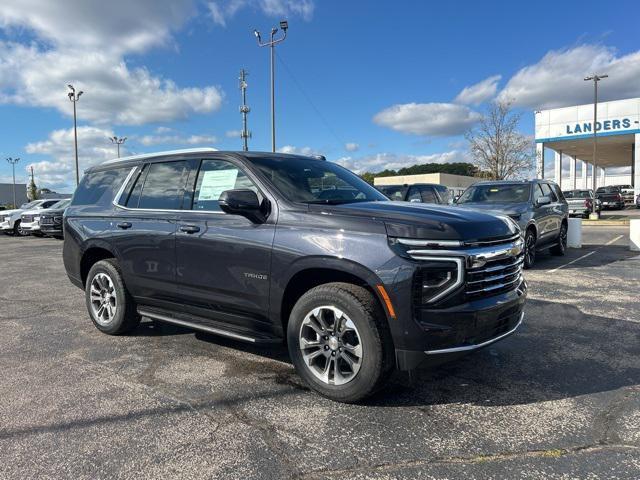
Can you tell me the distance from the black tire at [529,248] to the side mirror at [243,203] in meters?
7.15

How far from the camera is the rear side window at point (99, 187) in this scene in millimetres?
5410

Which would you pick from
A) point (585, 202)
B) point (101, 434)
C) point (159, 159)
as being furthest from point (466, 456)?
point (585, 202)

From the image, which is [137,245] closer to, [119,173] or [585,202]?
[119,173]

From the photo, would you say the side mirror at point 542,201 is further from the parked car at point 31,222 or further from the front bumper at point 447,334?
the parked car at point 31,222

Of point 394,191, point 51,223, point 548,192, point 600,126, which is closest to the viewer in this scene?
point 548,192

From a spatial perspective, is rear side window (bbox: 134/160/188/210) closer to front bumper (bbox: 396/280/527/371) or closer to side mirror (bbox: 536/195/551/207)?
front bumper (bbox: 396/280/527/371)

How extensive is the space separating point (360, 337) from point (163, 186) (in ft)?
8.82

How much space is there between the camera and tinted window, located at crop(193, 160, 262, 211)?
428 centimetres

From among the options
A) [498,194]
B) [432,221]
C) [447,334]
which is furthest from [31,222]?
[447,334]

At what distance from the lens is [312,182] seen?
14.2 feet

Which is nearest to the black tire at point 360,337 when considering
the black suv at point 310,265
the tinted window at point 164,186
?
the black suv at point 310,265

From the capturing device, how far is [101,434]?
3094 millimetres

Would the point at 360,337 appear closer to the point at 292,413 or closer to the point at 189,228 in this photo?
the point at 292,413

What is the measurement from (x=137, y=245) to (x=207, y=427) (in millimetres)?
2295
